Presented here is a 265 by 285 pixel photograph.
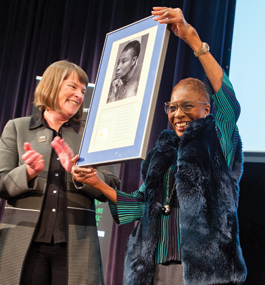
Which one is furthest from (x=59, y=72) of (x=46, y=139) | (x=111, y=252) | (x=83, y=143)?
(x=111, y=252)

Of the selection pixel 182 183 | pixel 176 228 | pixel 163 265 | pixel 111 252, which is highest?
pixel 182 183

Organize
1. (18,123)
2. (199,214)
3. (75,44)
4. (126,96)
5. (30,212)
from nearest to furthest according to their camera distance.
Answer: (199,214) < (126,96) < (30,212) < (18,123) < (75,44)

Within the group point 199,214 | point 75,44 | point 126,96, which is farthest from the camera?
point 75,44

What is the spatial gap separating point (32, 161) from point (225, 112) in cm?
76

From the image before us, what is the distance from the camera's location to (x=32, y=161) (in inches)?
54.5

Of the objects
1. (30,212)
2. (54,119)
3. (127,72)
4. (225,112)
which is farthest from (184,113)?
(30,212)

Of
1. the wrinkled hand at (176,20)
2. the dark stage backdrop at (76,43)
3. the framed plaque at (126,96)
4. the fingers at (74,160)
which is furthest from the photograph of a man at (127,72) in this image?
the dark stage backdrop at (76,43)

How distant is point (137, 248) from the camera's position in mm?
1389

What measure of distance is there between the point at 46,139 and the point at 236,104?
83 centimetres

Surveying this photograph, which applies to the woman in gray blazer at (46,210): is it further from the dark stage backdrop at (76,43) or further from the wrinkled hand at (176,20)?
the dark stage backdrop at (76,43)

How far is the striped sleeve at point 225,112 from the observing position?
1.34 m

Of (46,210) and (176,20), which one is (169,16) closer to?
(176,20)

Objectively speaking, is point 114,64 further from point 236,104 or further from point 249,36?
point 249,36

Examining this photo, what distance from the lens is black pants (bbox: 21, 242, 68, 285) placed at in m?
1.41
